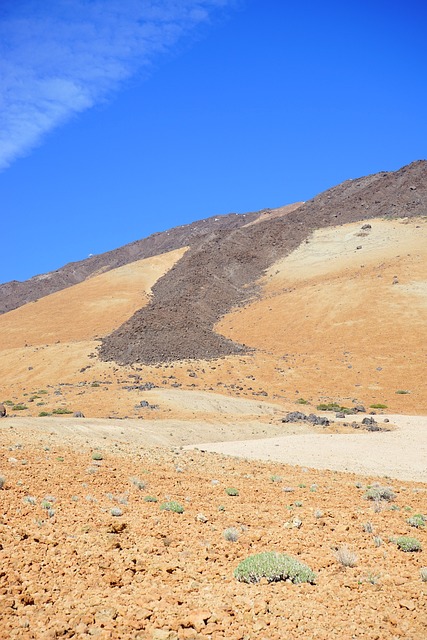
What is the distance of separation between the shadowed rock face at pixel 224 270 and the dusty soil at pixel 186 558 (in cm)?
3421

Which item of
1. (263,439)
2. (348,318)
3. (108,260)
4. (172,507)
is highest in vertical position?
(108,260)

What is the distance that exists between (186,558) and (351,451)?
50.0 feet

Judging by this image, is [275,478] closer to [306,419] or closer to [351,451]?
[351,451]

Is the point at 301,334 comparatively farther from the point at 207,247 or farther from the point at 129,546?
the point at 129,546

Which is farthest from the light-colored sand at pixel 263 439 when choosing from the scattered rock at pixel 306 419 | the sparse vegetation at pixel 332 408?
the sparse vegetation at pixel 332 408

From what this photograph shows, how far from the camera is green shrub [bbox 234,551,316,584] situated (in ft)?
22.0

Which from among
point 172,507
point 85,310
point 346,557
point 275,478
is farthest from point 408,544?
point 85,310

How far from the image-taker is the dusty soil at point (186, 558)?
218 inches

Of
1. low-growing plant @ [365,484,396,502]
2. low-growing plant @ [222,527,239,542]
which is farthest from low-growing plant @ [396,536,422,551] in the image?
low-growing plant @ [365,484,396,502]

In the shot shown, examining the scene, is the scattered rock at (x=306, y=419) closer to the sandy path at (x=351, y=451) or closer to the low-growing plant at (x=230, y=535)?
the sandy path at (x=351, y=451)

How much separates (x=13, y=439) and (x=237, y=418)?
15.4 m

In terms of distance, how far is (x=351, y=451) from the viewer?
21.0m

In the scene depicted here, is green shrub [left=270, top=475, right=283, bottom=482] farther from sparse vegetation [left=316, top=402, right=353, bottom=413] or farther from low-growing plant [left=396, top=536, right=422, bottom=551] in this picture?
sparse vegetation [left=316, top=402, right=353, bottom=413]

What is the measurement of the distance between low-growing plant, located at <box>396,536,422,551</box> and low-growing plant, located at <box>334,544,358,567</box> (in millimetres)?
1005
